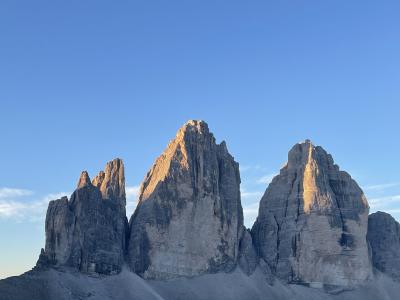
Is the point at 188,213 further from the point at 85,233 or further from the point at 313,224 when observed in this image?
the point at 313,224

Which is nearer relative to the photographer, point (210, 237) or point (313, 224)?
point (210, 237)

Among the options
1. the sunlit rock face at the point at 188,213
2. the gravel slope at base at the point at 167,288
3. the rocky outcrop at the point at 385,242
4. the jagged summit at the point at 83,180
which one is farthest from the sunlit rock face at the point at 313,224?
the jagged summit at the point at 83,180

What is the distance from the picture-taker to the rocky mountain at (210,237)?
11981 centimetres

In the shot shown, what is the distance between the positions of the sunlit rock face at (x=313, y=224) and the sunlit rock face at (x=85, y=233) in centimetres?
3485

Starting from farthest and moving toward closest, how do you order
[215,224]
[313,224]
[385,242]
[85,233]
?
1. [385,242]
2. [313,224]
3. [215,224]
4. [85,233]

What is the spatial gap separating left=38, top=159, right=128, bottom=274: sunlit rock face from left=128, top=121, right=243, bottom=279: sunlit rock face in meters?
4.86

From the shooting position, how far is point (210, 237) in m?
135

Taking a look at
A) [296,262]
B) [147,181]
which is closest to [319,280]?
[296,262]

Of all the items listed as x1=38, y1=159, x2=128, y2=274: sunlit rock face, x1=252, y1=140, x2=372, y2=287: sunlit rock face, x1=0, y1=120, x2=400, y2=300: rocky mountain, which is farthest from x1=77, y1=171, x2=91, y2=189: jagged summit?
x1=252, y1=140, x2=372, y2=287: sunlit rock face

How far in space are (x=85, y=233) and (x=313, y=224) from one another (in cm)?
4767

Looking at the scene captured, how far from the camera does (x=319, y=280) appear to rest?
467 ft

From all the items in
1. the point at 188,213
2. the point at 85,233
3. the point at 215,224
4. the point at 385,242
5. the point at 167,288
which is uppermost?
the point at 188,213

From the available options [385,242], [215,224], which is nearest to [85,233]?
[215,224]

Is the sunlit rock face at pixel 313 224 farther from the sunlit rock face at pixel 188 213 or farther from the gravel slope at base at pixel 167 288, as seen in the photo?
the sunlit rock face at pixel 188 213
